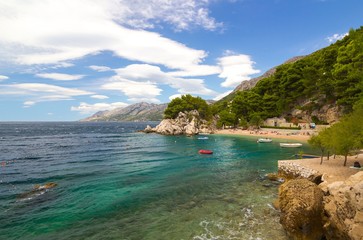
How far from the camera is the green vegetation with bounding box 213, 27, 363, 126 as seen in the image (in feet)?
256

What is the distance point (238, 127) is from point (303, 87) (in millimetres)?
39559

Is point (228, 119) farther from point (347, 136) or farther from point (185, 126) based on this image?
point (347, 136)

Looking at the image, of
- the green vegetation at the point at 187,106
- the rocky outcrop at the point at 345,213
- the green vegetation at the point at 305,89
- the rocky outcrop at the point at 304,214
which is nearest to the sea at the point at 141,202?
the rocky outcrop at the point at 304,214

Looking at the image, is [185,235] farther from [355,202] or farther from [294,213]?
[355,202]

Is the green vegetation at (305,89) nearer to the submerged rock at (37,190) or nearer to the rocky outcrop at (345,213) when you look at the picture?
the rocky outcrop at (345,213)

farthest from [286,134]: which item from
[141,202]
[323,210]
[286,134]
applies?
[323,210]

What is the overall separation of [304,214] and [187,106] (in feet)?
392

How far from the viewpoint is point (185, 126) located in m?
124

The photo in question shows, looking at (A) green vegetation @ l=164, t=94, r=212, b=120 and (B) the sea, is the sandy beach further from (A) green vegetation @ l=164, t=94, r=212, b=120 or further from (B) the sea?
(B) the sea

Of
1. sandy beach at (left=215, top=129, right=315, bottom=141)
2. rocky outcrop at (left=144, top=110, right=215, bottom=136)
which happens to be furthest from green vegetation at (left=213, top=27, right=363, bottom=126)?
rocky outcrop at (left=144, top=110, right=215, bottom=136)

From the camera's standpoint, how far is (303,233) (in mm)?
15023

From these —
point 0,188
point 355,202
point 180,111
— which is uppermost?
point 180,111

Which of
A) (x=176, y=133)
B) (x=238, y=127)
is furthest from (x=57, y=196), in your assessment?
(x=238, y=127)

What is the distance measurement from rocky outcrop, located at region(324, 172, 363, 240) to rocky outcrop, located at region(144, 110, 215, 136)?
98.4 m
